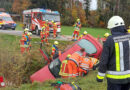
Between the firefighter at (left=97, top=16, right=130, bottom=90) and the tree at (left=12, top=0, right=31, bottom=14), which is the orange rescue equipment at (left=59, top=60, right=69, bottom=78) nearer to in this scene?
the firefighter at (left=97, top=16, right=130, bottom=90)

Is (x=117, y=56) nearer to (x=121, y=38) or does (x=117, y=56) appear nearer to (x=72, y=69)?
(x=121, y=38)

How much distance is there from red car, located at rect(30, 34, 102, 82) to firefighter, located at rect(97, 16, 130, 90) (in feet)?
12.1

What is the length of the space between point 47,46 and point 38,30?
4.44 m

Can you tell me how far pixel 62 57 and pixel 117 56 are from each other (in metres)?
4.18

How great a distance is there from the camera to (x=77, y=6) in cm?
4156

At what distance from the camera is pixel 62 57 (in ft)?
21.1

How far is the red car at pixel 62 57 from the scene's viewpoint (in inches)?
241

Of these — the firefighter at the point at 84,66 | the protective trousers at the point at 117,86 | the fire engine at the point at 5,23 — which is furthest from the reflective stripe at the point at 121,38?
the fire engine at the point at 5,23

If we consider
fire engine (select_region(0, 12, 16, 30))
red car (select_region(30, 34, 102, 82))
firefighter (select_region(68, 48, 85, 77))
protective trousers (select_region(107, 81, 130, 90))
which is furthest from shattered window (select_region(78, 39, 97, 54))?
fire engine (select_region(0, 12, 16, 30))

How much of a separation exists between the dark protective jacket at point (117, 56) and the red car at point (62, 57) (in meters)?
3.72

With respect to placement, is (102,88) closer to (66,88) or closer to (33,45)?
(66,88)

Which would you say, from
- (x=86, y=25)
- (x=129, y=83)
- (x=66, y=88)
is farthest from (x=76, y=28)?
(x=86, y=25)

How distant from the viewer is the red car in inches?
241

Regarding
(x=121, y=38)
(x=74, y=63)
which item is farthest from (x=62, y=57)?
(x=121, y=38)
